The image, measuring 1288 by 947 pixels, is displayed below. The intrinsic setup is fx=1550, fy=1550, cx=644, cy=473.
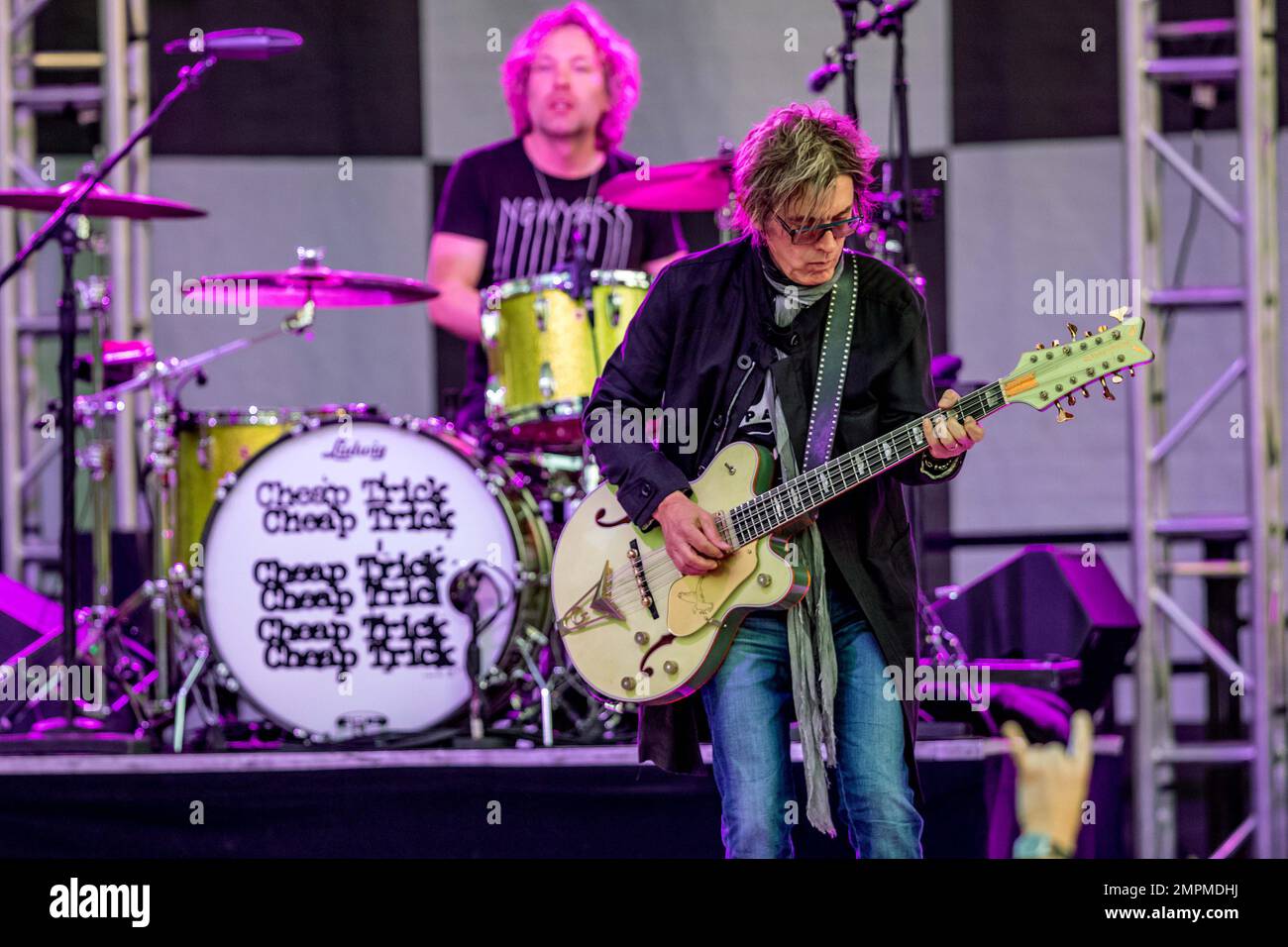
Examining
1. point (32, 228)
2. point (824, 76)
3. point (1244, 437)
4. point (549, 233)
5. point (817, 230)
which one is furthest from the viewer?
point (32, 228)

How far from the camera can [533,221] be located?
5.63 metres

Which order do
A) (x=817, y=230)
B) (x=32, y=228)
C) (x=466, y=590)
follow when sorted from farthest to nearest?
(x=32, y=228)
(x=466, y=590)
(x=817, y=230)

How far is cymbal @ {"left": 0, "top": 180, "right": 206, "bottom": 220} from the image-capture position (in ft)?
15.6

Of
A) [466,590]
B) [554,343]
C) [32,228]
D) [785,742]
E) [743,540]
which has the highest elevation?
[32,228]

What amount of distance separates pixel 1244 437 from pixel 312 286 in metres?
3.09

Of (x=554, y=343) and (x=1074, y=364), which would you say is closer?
(x=1074, y=364)

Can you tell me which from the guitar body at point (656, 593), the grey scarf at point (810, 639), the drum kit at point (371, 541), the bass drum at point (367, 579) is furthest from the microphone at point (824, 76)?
the guitar body at point (656, 593)

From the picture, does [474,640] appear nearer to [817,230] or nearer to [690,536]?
[690,536]

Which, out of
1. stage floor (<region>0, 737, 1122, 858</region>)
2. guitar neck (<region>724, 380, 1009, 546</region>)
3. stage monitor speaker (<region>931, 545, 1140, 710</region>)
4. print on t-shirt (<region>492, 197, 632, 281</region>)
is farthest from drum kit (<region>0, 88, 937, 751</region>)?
guitar neck (<region>724, 380, 1009, 546</region>)

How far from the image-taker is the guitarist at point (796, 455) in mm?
3035

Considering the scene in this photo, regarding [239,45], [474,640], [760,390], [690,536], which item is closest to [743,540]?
[690,536]

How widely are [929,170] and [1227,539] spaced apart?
1921 millimetres
